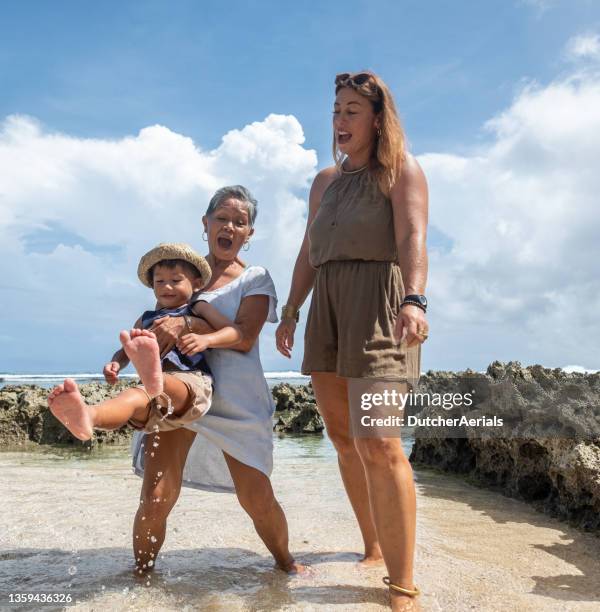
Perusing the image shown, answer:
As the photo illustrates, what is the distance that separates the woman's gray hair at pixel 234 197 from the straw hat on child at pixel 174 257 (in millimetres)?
317

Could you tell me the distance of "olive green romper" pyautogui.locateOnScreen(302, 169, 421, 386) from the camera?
10.1ft

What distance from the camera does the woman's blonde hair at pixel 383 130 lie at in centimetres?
323

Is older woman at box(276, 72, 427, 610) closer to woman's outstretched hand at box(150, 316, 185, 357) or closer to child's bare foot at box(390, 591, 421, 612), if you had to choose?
Answer: child's bare foot at box(390, 591, 421, 612)

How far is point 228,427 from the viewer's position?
135 inches

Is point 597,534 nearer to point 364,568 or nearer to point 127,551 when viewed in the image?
point 364,568

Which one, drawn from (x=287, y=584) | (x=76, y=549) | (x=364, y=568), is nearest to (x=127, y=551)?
(x=76, y=549)

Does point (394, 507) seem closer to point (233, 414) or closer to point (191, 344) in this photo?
point (233, 414)

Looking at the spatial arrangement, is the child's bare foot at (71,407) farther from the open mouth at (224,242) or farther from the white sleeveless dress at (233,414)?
the open mouth at (224,242)

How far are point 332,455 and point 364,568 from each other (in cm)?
502

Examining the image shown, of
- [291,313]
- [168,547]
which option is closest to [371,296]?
[291,313]

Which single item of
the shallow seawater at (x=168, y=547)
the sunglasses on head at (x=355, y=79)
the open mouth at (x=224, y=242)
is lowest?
the shallow seawater at (x=168, y=547)

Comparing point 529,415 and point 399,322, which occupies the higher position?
point 399,322

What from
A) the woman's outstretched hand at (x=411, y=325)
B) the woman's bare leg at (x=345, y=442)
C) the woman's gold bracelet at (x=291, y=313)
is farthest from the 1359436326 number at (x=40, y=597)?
the woman's outstretched hand at (x=411, y=325)

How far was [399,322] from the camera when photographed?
115 inches
